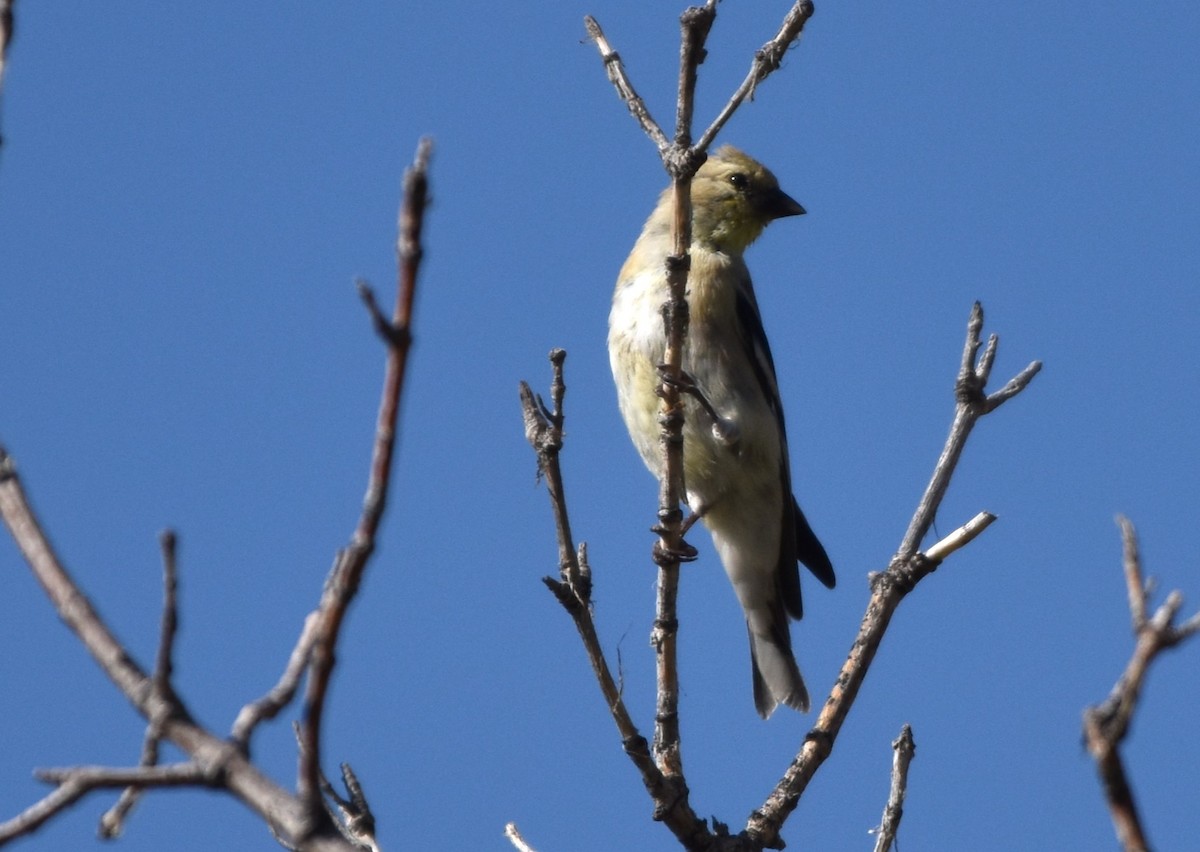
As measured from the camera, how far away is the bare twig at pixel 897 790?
3.47 metres

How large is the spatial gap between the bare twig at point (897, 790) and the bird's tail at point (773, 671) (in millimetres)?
2771

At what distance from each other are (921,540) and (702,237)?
3.43 metres

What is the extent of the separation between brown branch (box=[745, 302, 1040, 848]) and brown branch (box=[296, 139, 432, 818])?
2575 mm

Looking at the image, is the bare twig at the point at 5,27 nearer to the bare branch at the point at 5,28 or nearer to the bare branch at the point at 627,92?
the bare branch at the point at 5,28

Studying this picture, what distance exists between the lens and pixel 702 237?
729 centimetres

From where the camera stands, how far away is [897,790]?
359cm

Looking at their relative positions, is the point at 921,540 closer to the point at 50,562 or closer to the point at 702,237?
the point at 50,562

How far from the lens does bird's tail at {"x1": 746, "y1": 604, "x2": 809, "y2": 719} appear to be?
6.55 metres

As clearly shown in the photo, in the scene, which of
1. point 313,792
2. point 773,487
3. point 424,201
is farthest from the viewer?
point 773,487

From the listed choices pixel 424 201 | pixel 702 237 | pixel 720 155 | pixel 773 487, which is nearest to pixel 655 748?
pixel 424 201

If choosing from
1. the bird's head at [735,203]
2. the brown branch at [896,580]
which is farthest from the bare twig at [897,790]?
the bird's head at [735,203]

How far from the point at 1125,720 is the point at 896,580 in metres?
2.89

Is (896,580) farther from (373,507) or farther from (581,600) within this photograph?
(373,507)

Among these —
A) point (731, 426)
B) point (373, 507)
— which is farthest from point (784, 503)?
point (373, 507)
